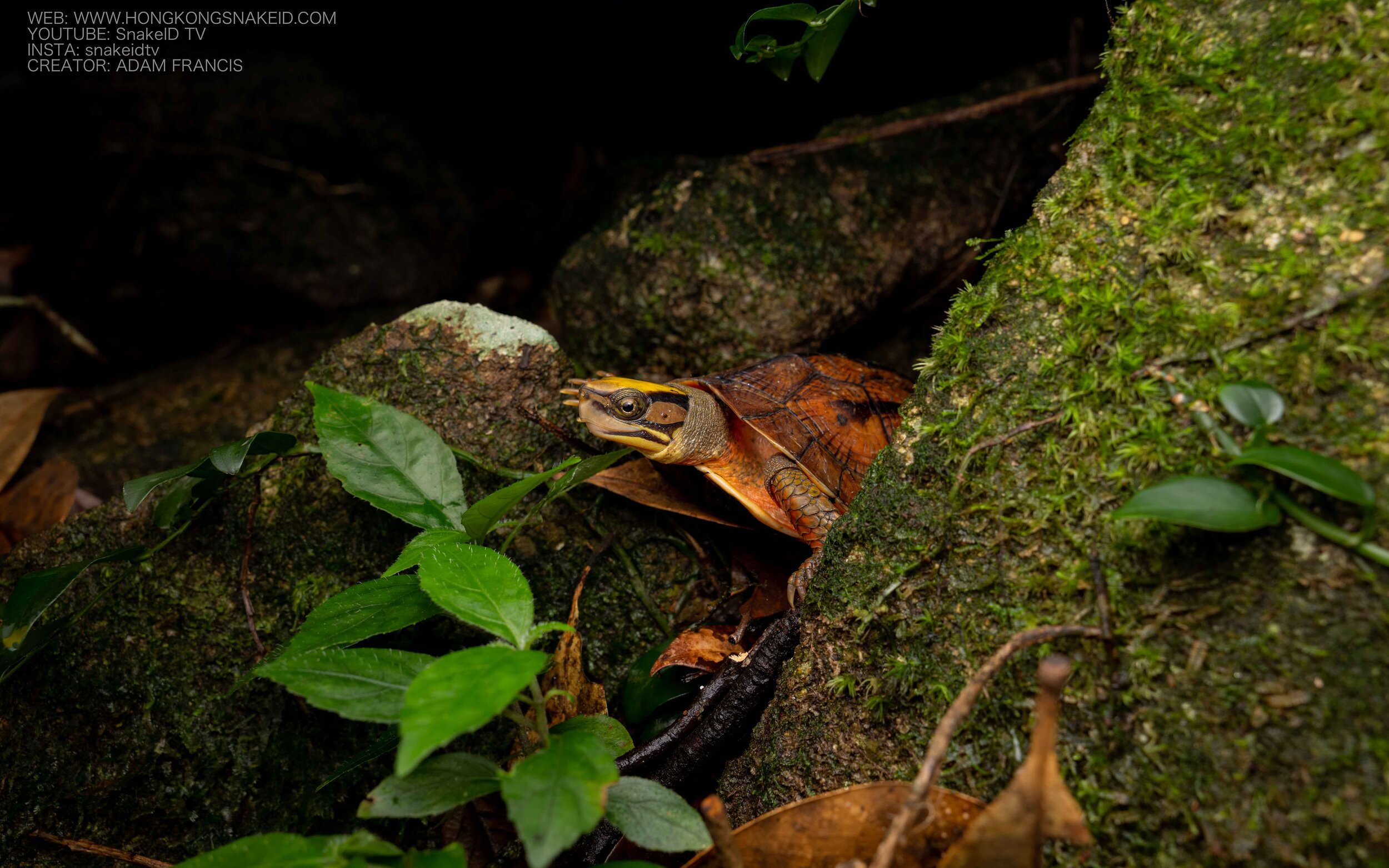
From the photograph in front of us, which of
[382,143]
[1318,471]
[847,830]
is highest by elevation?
[382,143]

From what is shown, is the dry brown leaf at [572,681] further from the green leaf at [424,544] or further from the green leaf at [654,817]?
the green leaf at [654,817]

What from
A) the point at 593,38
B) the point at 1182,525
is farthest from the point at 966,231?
the point at 1182,525

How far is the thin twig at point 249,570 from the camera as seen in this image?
6.92 feet

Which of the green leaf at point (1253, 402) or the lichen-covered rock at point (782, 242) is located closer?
the green leaf at point (1253, 402)

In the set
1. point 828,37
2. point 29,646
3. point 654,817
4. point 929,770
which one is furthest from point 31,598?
point 828,37

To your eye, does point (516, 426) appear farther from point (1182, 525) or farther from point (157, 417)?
point (157, 417)

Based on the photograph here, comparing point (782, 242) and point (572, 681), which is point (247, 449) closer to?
point (572, 681)

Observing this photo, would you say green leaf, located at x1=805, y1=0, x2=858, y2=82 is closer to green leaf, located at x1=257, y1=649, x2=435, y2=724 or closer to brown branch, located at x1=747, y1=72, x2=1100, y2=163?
brown branch, located at x1=747, y1=72, x2=1100, y2=163

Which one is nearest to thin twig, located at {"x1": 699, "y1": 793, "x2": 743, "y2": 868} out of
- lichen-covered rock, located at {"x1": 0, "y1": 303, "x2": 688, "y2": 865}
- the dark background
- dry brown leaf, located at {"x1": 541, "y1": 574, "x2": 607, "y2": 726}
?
dry brown leaf, located at {"x1": 541, "y1": 574, "x2": 607, "y2": 726}

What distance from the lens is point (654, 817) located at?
1294mm

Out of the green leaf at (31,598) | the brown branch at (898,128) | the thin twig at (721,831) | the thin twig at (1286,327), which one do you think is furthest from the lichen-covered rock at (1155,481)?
the brown branch at (898,128)

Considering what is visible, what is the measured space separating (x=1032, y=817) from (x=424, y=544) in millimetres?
1279

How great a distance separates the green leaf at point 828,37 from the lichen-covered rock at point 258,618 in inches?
47.7

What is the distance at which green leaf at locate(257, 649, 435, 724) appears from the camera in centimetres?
128
